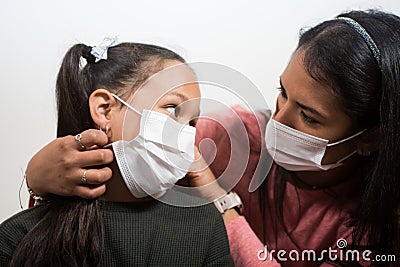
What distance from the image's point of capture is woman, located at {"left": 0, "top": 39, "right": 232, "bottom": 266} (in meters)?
0.96

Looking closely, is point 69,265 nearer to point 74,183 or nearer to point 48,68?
point 74,183

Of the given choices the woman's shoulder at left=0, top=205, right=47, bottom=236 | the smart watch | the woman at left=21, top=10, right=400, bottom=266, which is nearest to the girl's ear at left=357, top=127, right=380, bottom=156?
the woman at left=21, top=10, right=400, bottom=266

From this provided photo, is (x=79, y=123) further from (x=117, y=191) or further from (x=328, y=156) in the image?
(x=328, y=156)

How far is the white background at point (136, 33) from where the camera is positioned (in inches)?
57.9

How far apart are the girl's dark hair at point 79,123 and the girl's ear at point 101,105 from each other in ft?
0.06

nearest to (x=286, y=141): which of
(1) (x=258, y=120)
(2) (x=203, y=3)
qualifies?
(1) (x=258, y=120)

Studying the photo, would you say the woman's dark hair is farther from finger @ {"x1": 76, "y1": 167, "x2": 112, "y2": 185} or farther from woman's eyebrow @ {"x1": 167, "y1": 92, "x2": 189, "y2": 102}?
finger @ {"x1": 76, "y1": 167, "x2": 112, "y2": 185}

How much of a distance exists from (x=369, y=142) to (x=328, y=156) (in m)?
0.09

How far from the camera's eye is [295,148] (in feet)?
3.65

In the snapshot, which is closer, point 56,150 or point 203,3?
point 56,150

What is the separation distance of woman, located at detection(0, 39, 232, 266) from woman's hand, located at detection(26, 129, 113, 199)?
0.11 feet

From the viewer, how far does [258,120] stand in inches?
46.3

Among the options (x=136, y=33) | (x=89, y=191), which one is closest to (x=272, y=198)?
(x=89, y=191)

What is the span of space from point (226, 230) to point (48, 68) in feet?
2.38
